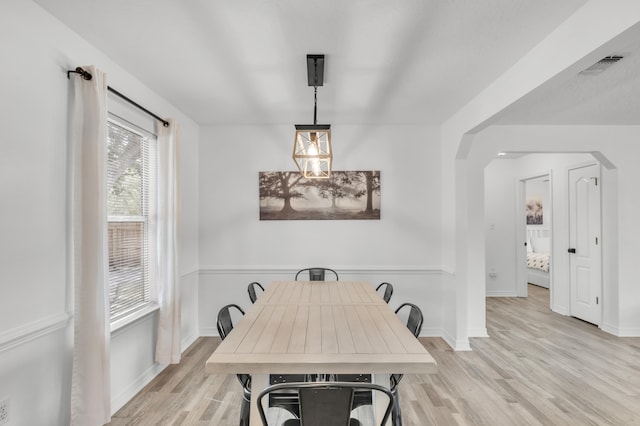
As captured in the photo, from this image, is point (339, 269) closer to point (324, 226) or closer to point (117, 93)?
point (324, 226)

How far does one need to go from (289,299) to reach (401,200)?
7.03ft

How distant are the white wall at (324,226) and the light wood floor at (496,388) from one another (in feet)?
2.55

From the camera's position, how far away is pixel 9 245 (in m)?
1.77

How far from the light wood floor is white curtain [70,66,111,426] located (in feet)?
1.65

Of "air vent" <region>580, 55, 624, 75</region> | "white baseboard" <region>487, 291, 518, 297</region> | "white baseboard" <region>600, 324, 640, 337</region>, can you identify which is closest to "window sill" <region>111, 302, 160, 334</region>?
"air vent" <region>580, 55, 624, 75</region>

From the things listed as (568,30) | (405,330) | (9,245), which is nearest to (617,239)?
(568,30)

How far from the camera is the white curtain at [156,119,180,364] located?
10.7 ft

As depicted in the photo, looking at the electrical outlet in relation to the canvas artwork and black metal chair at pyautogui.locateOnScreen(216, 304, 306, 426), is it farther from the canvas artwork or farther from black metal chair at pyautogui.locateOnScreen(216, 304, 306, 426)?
the canvas artwork

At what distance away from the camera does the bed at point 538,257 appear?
7.39m

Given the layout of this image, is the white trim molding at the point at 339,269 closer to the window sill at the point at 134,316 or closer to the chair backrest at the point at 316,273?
the chair backrest at the point at 316,273

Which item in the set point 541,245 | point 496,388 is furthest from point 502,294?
point 496,388

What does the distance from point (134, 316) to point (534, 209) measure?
919cm

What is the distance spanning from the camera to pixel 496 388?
297 centimetres

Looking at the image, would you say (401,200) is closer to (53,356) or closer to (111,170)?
(111,170)
